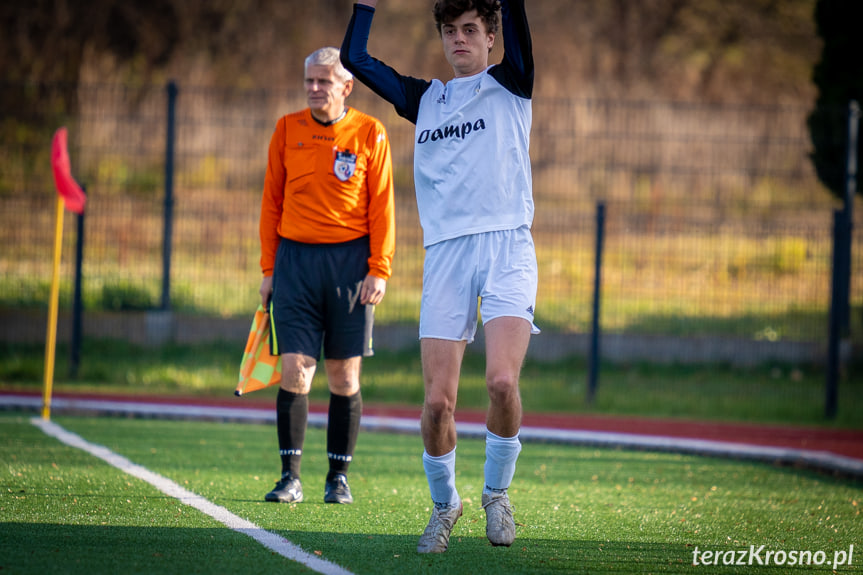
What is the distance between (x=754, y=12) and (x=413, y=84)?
3796 cm

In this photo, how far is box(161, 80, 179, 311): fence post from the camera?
12023mm

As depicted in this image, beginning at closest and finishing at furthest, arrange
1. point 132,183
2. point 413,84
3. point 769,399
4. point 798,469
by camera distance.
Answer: point 413,84 < point 798,469 < point 769,399 < point 132,183

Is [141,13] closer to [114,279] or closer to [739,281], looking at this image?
[114,279]

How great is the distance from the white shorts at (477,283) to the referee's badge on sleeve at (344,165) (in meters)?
1.22

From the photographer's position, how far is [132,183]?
1347cm

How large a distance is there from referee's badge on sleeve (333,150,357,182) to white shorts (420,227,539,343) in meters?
1.22

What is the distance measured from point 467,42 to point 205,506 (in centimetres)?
255

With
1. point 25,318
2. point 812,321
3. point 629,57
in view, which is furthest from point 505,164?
point 629,57

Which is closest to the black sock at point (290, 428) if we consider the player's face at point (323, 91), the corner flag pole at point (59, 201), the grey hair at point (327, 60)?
the player's face at point (323, 91)

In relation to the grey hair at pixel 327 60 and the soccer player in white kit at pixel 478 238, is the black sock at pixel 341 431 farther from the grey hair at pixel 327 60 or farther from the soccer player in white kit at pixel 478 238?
the grey hair at pixel 327 60

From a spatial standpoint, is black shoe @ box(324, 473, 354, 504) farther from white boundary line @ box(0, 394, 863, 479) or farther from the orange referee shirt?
white boundary line @ box(0, 394, 863, 479)

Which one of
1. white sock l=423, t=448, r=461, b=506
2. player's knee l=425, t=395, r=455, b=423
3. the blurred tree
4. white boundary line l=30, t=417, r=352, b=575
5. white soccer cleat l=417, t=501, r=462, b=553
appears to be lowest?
white boundary line l=30, t=417, r=352, b=575

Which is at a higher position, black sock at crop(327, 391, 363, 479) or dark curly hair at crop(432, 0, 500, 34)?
dark curly hair at crop(432, 0, 500, 34)

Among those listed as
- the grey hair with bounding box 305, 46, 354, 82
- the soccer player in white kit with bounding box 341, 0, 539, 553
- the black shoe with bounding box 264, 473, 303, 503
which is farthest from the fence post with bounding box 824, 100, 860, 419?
the soccer player in white kit with bounding box 341, 0, 539, 553
